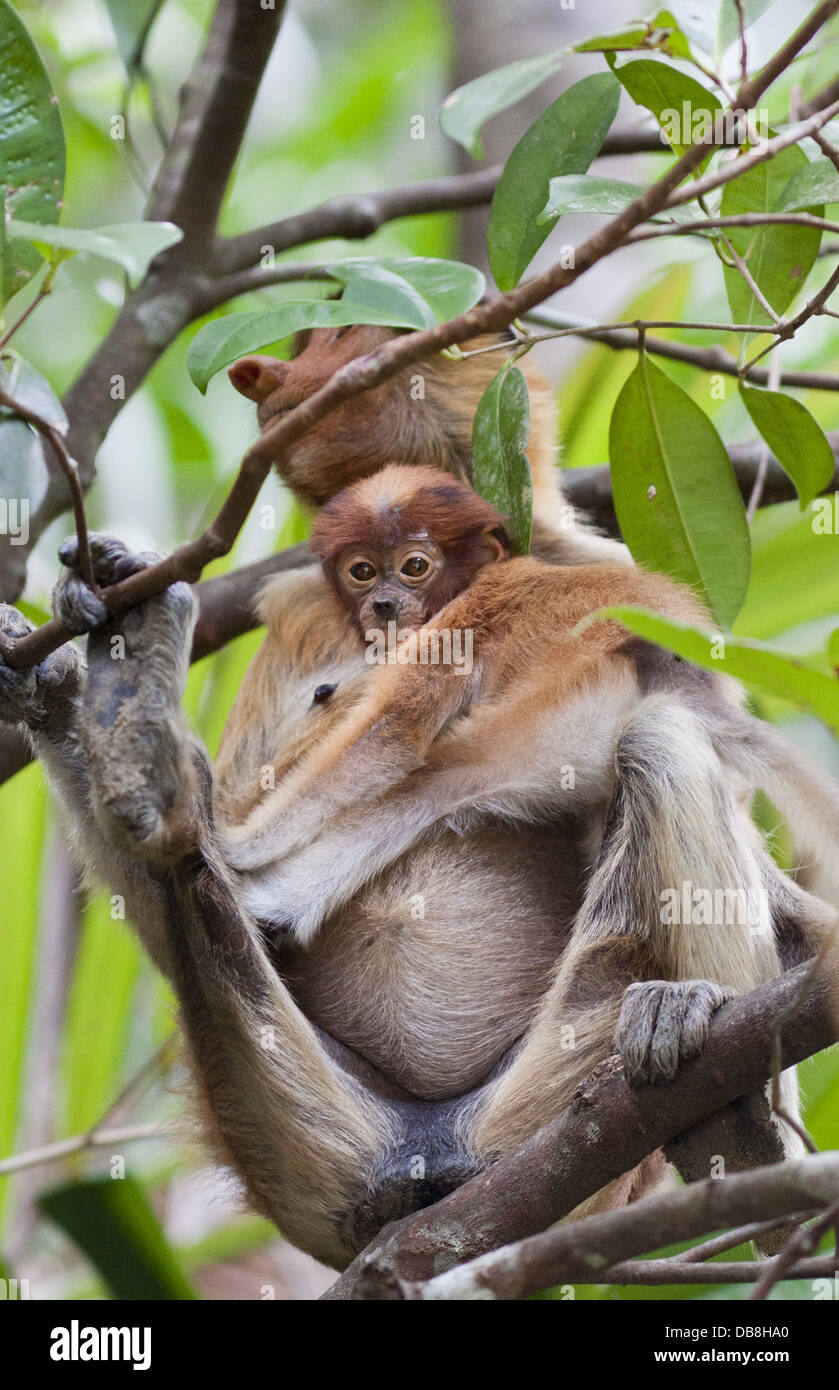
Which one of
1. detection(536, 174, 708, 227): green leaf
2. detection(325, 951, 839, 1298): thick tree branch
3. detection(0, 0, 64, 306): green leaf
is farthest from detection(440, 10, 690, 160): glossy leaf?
detection(325, 951, 839, 1298): thick tree branch

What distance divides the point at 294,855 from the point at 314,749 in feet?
0.90

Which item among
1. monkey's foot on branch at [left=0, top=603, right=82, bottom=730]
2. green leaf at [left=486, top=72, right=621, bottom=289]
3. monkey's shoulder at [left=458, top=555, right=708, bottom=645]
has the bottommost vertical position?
monkey's foot on branch at [left=0, top=603, right=82, bottom=730]

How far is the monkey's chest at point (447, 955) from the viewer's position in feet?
9.76

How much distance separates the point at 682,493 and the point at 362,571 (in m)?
0.80

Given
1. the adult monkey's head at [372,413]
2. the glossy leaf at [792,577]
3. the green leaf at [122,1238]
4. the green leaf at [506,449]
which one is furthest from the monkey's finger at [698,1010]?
the glossy leaf at [792,577]

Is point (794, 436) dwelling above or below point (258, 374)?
below

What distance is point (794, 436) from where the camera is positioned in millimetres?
2758

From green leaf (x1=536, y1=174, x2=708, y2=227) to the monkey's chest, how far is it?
1.35 meters

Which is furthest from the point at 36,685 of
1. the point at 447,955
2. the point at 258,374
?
the point at 258,374

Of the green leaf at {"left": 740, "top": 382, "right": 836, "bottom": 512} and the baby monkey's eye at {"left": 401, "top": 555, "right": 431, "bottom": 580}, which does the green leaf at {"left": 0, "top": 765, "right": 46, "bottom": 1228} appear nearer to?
the baby monkey's eye at {"left": 401, "top": 555, "right": 431, "bottom": 580}

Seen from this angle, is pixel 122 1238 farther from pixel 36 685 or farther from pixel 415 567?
pixel 415 567

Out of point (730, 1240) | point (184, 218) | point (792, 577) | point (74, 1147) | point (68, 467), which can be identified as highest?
point (184, 218)

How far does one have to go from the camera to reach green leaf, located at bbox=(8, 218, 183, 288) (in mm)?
1775
